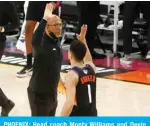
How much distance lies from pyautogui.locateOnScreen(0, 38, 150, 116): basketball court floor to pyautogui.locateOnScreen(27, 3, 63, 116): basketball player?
5.22ft

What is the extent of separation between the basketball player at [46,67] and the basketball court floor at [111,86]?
62.6 inches

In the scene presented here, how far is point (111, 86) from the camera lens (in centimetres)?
885

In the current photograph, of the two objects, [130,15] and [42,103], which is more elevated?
[130,15]

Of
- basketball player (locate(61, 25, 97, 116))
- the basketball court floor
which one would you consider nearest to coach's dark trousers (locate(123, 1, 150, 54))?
the basketball court floor

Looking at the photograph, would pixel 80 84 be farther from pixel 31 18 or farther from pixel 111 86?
pixel 31 18

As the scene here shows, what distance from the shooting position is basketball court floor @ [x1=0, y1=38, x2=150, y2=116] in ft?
25.1

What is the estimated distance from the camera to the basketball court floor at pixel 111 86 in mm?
7641

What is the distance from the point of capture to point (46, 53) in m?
5.82

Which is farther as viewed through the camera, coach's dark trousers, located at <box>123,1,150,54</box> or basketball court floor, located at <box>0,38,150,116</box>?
coach's dark trousers, located at <box>123,1,150,54</box>

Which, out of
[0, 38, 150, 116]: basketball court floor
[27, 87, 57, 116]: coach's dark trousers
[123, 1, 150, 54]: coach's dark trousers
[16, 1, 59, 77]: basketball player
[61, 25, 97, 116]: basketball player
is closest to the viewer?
[61, 25, 97, 116]: basketball player

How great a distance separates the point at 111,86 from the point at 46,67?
3.18 m

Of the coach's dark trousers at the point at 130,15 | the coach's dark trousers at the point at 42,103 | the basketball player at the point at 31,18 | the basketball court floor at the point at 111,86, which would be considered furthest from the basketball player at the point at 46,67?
the coach's dark trousers at the point at 130,15

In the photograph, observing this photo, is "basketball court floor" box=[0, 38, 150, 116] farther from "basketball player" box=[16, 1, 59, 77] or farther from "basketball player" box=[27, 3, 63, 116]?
"basketball player" box=[27, 3, 63, 116]

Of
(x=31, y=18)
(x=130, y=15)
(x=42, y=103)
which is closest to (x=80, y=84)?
(x=42, y=103)
